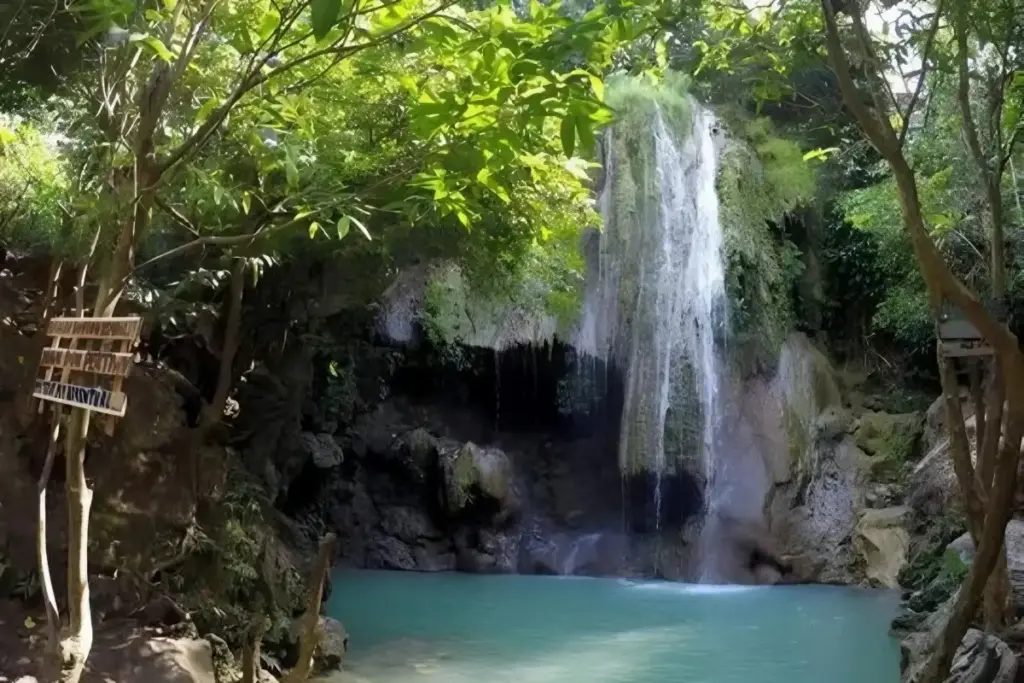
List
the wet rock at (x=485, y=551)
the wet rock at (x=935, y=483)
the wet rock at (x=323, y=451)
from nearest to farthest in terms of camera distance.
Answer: the wet rock at (x=935, y=483), the wet rock at (x=323, y=451), the wet rock at (x=485, y=551)

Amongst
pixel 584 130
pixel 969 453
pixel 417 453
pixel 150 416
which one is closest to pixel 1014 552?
pixel 969 453

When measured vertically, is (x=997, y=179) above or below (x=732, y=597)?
above

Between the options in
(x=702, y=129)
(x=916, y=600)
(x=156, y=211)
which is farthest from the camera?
(x=702, y=129)

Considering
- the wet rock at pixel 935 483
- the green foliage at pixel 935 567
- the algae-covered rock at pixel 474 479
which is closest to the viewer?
the green foliage at pixel 935 567

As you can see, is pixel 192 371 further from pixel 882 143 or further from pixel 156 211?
pixel 882 143

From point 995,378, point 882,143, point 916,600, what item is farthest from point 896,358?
point 882,143

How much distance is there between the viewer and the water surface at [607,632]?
7.62 meters

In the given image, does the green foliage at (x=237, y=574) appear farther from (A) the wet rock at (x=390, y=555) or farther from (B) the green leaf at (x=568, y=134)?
(A) the wet rock at (x=390, y=555)

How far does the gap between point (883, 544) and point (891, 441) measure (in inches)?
72.1

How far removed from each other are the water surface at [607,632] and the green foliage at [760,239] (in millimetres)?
3721

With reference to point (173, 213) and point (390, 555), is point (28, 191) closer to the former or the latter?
point (173, 213)

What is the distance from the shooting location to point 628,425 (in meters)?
14.3

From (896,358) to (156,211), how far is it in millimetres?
11701

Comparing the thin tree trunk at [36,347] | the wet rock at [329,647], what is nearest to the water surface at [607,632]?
the wet rock at [329,647]
